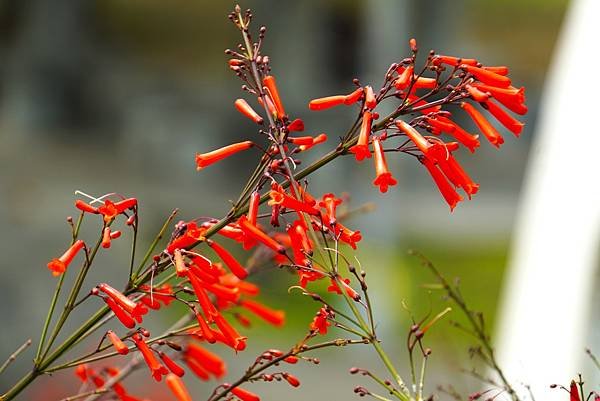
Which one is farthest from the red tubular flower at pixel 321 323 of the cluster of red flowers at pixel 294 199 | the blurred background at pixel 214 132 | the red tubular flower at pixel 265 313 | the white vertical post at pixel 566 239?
the blurred background at pixel 214 132

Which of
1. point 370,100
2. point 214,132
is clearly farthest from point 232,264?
point 214,132

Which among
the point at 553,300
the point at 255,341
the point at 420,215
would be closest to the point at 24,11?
the point at 420,215

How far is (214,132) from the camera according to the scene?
17156mm

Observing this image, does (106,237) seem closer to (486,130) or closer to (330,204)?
(330,204)

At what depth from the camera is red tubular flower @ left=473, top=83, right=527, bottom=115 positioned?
4.38 ft

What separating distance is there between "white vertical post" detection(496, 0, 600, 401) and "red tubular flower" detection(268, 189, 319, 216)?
294 cm

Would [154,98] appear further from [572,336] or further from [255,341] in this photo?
[572,336]

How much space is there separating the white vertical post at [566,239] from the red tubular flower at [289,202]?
9.66 feet

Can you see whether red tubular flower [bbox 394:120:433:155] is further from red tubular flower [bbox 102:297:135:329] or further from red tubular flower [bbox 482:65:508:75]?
red tubular flower [bbox 102:297:135:329]

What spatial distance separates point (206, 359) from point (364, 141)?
0.56m

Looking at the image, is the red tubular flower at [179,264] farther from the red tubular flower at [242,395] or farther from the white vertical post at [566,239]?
the white vertical post at [566,239]

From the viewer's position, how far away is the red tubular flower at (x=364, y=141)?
1.28m

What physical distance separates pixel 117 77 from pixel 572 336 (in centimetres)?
1769

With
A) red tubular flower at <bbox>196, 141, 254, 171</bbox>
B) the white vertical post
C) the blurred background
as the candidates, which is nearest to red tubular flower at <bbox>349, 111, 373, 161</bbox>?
red tubular flower at <bbox>196, 141, 254, 171</bbox>
